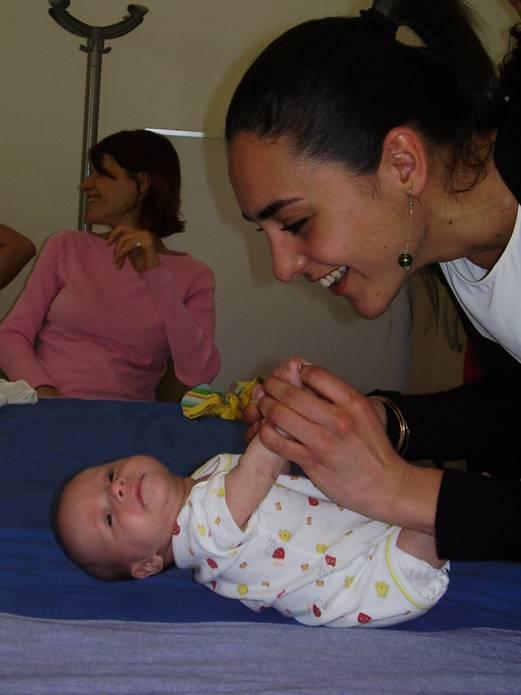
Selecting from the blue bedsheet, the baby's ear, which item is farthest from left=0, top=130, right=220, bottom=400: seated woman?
the baby's ear

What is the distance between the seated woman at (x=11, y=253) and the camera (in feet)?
8.16

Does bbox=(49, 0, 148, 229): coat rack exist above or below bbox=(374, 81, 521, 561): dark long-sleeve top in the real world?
above

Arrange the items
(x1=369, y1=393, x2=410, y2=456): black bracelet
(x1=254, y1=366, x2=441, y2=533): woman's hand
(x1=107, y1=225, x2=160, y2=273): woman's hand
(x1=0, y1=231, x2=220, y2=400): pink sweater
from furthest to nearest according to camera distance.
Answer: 1. (x1=0, y1=231, x2=220, y2=400): pink sweater
2. (x1=107, y1=225, x2=160, y2=273): woman's hand
3. (x1=369, y1=393, x2=410, y2=456): black bracelet
4. (x1=254, y1=366, x2=441, y2=533): woman's hand

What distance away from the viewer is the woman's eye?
44.6 inches

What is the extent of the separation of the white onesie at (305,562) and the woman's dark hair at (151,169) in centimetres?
138

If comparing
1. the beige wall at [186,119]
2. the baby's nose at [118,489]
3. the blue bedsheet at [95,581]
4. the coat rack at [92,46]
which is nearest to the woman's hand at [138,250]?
the blue bedsheet at [95,581]

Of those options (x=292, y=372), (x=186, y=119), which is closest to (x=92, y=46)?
(x=186, y=119)

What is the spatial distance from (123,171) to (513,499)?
170cm

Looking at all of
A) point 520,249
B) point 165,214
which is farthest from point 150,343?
point 520,249

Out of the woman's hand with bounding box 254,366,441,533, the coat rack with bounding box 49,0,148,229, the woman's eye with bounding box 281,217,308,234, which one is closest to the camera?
the woman's hand with bounding box 254,366,441,533

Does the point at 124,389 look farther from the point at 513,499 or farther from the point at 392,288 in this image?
the point at 513,499

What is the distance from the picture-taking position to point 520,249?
1.13 meters

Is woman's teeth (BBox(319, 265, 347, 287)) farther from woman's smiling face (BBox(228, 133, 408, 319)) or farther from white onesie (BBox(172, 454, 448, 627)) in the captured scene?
white onesie (BBox(172, 454, 448, 627))

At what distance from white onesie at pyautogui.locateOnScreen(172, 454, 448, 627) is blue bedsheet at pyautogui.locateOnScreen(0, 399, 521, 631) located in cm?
4
